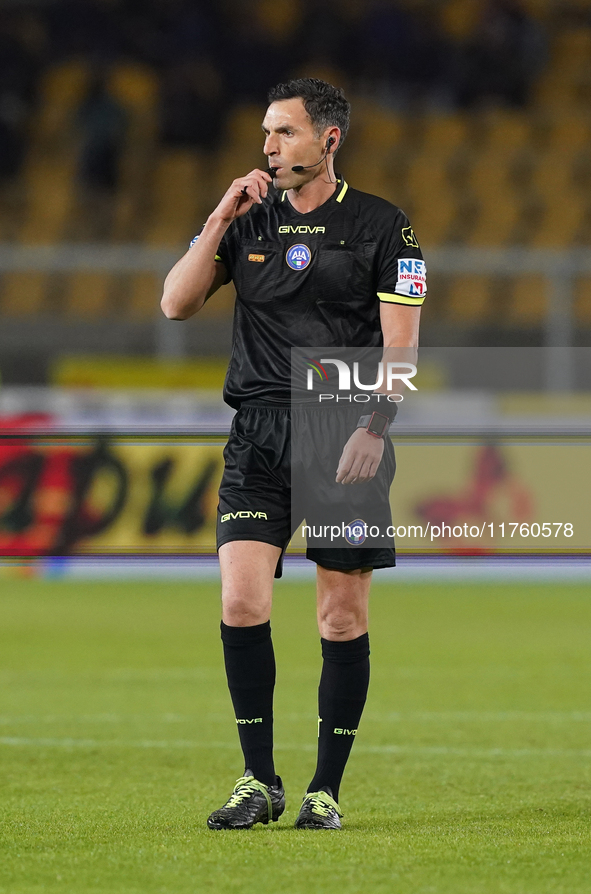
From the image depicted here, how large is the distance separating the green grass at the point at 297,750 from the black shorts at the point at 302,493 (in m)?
0.78

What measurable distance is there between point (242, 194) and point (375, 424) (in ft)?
2.36

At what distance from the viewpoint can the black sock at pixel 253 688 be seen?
3.95m

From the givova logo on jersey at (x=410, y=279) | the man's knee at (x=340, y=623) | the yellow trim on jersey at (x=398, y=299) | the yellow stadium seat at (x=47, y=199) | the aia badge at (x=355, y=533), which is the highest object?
the yellow stadium seat at (x=47, y=199)

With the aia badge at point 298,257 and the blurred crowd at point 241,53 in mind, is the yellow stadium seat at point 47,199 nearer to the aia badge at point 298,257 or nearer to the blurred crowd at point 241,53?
the blurred crowd at point 241,53

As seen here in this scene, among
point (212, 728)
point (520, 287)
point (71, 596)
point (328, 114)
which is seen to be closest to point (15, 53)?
point (520, 287)

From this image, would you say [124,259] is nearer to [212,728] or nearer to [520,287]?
[520,287]

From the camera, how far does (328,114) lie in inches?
157

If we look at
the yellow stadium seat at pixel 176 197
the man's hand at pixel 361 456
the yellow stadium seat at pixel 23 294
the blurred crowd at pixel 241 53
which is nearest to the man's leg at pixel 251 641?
the man's hand at pixel 361 456

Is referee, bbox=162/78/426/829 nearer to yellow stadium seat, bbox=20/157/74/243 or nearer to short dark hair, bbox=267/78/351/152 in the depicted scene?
short dark hair, bbox=267/78/351/152

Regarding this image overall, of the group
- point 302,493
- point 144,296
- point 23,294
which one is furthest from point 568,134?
point 302,493

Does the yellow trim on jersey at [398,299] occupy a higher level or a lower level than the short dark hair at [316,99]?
lower

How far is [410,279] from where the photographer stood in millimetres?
3930

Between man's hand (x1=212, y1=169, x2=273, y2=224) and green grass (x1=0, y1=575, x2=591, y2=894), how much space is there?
1.65 meters

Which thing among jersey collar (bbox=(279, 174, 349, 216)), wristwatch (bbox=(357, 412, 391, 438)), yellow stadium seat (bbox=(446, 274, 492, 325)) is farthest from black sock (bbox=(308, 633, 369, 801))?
yellow stadium seat (bbox=(446, 274, 492, 325))
